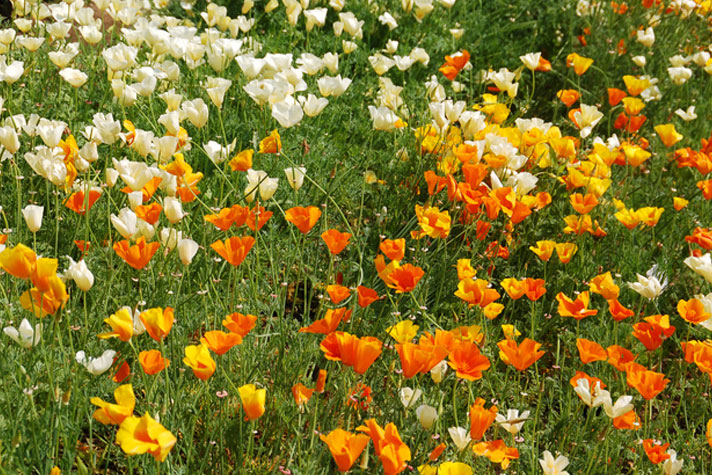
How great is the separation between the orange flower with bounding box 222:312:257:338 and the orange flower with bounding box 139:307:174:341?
133 mm

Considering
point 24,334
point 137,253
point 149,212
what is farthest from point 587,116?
point 24,334

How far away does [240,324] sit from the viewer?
1697 mm

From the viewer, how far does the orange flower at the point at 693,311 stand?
2023 mm

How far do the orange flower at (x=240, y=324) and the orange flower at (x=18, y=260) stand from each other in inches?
15.3

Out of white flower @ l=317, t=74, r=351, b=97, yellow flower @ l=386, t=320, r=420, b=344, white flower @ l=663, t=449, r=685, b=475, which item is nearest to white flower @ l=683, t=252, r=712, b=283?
white flower @ l=663, t=449, r=685, b=475

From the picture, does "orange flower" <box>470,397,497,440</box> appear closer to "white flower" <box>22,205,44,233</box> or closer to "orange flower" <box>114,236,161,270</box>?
"orange flower" <box>114,236,161,270</box>

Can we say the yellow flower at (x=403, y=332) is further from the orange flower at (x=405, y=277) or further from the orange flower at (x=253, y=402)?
the orange flower at (x=253, y=402)

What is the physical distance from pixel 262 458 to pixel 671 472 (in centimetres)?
92

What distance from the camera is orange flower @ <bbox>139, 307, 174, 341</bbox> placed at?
156cm

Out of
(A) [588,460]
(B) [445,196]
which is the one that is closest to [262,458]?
(A) [588,460]

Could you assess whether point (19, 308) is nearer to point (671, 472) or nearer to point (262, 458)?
point (262, 458)

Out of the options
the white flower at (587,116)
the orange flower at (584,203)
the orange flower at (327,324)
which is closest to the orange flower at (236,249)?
the orange flower at (327,324)

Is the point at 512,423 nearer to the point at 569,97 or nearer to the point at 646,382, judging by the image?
the point at 646,382

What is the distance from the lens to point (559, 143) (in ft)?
9.40
